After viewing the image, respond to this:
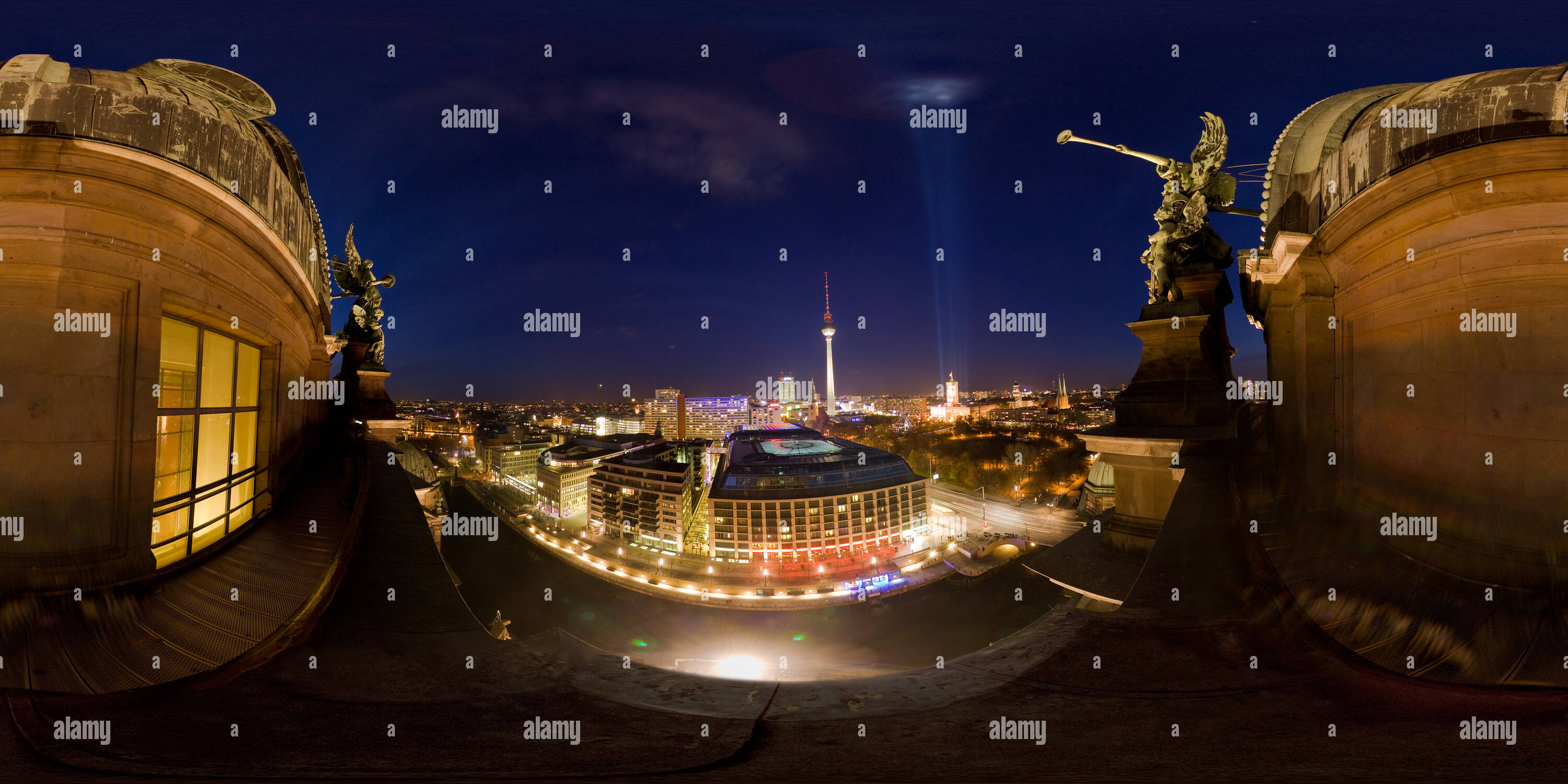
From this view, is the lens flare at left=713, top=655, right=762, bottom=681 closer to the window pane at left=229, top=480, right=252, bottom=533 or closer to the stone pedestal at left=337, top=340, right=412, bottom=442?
the stone pedestal at left=337, top=340, right=412, bottom=442

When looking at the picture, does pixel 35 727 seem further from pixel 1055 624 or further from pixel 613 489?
pixel 613 489

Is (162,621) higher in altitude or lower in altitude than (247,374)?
lower

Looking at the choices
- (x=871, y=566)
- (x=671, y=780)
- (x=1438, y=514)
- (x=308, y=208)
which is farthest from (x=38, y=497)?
(x=871, y=566)

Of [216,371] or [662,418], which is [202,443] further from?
[662,418]

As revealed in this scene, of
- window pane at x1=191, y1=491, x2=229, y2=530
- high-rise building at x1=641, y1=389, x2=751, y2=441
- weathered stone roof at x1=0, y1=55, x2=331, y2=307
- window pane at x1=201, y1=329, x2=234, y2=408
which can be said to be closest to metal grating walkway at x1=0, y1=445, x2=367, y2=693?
window pane at x1=191, y1=491, x2=229, y2=530

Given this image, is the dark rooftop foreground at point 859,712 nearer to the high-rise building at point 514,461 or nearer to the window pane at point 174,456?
the window pane at point 174,456

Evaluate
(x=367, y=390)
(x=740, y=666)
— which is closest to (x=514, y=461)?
(x=740, y=666)

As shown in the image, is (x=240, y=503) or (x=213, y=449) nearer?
(x=213, y=449)
